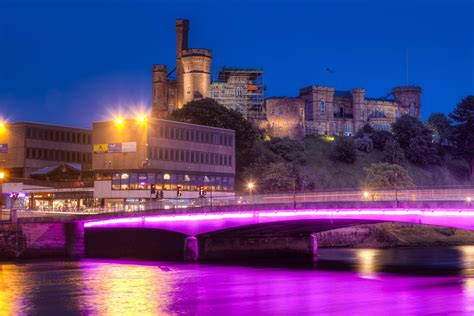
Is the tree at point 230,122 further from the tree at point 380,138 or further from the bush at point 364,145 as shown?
the tree at point 380,138

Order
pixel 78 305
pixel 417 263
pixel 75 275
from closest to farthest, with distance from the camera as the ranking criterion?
pixel 78 305 → pixel 75 275 → pixel 417 263

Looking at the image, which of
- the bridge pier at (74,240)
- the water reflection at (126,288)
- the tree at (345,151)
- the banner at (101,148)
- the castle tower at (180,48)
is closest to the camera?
the water reflection at (126,288)

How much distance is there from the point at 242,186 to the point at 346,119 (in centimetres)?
7607

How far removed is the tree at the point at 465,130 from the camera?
6216 inches

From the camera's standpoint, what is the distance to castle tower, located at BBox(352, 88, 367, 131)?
19438 cm

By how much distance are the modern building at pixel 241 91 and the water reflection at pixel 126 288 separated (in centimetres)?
9958

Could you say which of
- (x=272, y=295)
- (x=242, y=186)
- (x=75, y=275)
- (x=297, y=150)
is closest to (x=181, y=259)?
(x=75, y=275)

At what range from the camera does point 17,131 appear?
114750 mm

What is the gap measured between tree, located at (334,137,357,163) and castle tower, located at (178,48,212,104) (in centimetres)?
3141

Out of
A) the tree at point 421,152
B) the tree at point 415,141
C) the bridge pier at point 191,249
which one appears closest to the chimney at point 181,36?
the tree at point 415,141

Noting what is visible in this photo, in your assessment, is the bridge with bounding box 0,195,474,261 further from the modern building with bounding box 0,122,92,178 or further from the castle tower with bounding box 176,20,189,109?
the castle tower with bounding box 176,20,189,109

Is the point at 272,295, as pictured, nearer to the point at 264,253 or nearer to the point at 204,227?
the point at 204,227

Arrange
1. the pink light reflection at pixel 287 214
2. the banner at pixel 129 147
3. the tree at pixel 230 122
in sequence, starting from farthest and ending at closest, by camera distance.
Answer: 1. the tree at pixel 230 122
2. the banner at pixel 129 147
3. the pink light reflection at pixel 287 214

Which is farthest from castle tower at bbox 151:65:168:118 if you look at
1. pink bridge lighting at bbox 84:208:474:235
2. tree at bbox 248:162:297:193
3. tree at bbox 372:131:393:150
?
pink bridge lighting at bbox 84:208:474:235
